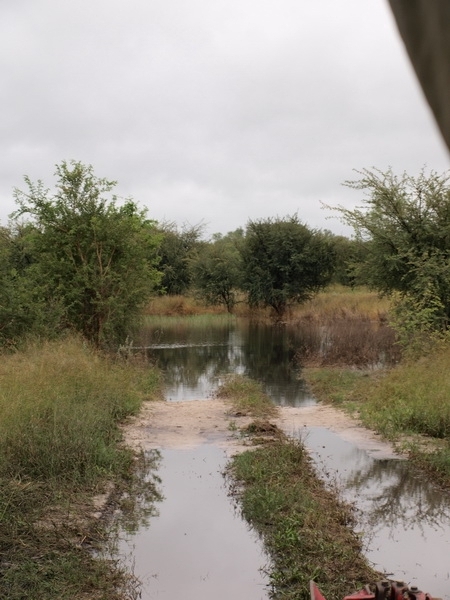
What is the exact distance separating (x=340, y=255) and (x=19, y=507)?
35112mm

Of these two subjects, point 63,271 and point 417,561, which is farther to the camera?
point 63,271

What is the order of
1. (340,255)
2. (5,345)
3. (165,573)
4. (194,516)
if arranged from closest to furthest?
(165,573) → (194,516) → (5,345) → (340,255)

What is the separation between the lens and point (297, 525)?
6410 millimetres

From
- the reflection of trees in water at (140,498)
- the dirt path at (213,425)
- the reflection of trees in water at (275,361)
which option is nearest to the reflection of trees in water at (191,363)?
the reflection of trees in water at (275,361)

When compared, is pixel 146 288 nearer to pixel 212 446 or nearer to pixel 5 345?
pixel 5 345

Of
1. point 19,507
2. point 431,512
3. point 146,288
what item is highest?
point 146,288

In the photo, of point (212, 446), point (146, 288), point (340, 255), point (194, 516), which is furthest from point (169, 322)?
point (194, 516)

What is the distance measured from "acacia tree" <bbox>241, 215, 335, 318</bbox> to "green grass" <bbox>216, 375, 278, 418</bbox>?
20.9m

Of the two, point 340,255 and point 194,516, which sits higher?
point 340,255

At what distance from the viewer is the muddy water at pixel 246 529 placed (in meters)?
5.76

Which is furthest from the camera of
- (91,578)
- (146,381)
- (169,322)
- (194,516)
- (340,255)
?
(340,255)

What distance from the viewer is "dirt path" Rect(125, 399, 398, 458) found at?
10453mm

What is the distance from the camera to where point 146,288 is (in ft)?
63.6

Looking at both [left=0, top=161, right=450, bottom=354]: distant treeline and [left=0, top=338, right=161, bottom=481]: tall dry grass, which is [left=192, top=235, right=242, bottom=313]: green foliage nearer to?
[left=0, top=161, right=450, bottom=354]: distant treeline
